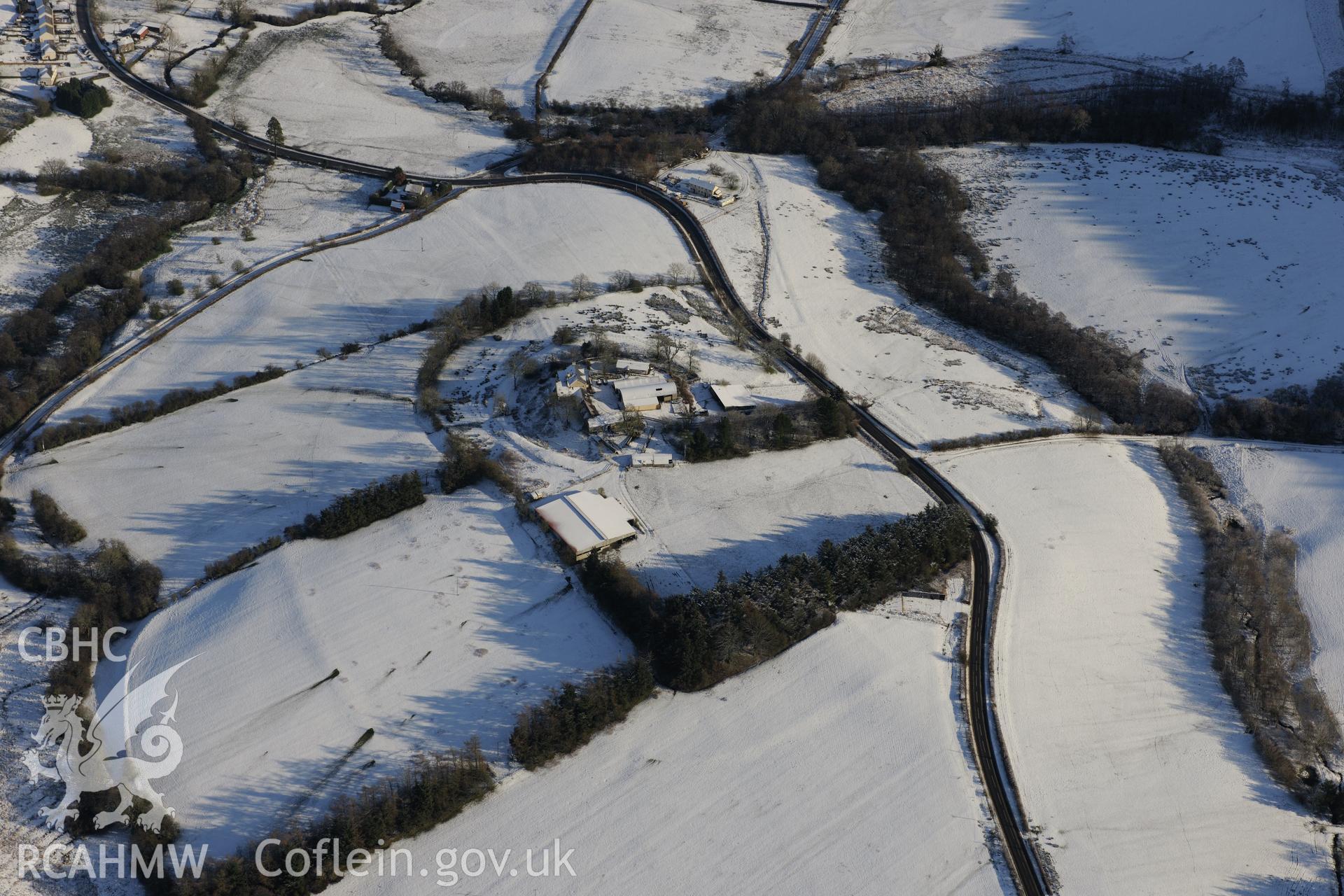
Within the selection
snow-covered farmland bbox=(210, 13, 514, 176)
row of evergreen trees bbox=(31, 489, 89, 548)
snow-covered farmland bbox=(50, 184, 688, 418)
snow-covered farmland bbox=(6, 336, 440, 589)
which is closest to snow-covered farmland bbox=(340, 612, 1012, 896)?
snow-covered farmland bbox=(6, 336, 440, 589)

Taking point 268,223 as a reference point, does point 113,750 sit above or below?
below

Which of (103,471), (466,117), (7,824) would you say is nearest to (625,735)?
(7,824)

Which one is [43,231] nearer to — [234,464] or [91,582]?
[234,464]

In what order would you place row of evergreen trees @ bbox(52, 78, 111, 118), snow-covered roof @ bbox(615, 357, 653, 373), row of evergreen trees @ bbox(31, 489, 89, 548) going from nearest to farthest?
row of evergreen trees @ bbox(31, 489, 89, 548) → snow-covered roof @ bbox(615, 357, 653, 373) → row of evergreen trees @ bbox(52, 78, 111, 118)

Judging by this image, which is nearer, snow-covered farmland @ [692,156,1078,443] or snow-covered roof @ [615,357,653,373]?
snow-covered roof @ [615,357,653,373]

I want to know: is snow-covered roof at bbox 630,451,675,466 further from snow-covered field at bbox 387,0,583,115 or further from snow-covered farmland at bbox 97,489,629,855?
snow-covered field at bbox 387,0,583,115

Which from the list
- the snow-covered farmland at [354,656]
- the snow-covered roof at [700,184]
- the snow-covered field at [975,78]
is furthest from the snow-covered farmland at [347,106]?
the snow-covered farmland at [354,656]

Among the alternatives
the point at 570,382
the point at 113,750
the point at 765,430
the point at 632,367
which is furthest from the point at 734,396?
the point at 113,750
